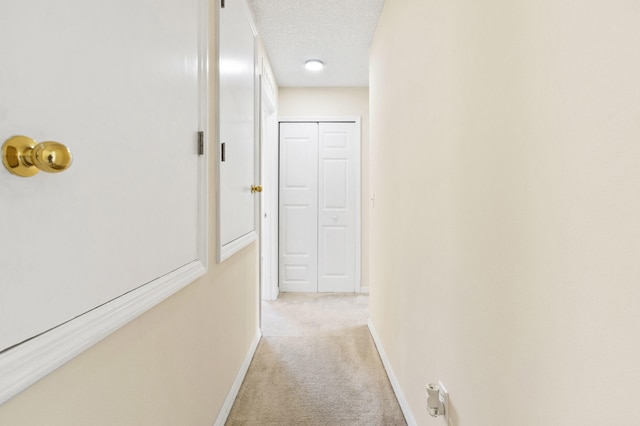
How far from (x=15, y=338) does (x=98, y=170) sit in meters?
0.32

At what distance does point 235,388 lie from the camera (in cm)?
192

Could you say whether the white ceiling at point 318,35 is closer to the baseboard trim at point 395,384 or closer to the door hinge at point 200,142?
the door hinge at point 200,142

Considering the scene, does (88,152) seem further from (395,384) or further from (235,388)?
(395,384)

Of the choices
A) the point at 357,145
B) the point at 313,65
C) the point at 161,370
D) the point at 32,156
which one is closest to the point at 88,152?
the point at 32,156

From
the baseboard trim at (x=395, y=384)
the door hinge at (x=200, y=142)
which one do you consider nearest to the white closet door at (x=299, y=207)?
the baseboard trim at (x=395, y=384)

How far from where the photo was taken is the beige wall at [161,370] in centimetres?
61

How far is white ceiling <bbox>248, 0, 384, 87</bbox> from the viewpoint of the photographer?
2.48 m

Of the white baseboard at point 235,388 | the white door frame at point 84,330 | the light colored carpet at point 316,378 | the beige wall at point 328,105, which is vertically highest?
the beige wall at point 328,105

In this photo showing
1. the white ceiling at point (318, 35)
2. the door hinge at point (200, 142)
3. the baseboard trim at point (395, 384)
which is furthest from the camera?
the white ceiling at point (318, 35)

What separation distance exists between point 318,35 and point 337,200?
5.98 ft

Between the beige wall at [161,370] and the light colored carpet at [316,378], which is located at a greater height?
the beige wall at [161,370]

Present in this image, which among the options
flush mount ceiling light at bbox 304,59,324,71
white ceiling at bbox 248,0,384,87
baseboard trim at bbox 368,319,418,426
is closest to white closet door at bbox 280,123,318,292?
white ceiling at bbox 248,0,384,87

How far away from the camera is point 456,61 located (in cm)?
113

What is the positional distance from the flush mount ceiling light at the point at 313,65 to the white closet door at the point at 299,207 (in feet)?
2.52
